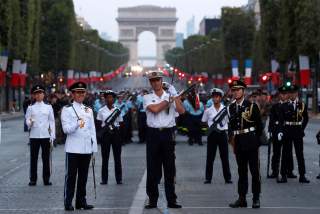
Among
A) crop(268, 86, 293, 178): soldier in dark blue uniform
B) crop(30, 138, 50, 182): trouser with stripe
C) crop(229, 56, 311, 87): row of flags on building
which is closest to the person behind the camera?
crop(30, 138, 50, 182): trouser with stripe

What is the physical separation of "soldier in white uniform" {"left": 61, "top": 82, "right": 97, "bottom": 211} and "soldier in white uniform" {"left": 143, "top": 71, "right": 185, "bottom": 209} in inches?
34.5

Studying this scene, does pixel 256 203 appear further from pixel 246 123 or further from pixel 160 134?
pixel 160 134

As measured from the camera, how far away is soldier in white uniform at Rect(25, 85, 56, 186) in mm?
19297

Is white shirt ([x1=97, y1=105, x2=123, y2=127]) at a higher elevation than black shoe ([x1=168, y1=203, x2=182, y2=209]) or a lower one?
higher

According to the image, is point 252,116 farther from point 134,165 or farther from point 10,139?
point 10,139

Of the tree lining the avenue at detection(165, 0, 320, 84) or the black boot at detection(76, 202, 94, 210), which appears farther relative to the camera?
the tree lining the avenue at detection(165, 0, 320, 84)

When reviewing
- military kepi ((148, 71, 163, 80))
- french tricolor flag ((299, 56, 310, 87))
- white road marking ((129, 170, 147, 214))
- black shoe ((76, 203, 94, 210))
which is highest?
french tricolor flag ((299, 56, 310, 87))

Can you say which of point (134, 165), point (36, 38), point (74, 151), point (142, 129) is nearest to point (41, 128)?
point (74, 151)

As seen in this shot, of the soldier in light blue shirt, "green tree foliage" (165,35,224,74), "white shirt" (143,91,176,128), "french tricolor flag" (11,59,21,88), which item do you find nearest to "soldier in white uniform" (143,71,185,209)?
"white shirt" (143,91,176,128)

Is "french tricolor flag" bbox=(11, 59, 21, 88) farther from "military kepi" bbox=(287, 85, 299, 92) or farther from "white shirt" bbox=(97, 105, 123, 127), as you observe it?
"military kepi" bbox=(287, 85, 299, 92)

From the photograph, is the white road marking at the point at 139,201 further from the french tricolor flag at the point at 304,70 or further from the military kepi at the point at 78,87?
the french tricolor flag at the point at 304,70

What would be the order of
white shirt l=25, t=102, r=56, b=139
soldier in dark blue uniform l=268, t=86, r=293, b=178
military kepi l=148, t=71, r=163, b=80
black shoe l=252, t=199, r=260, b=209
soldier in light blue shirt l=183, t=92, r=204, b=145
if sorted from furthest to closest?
soldier in light blue shirt l=183, t=92, r=204, b=145
soldier in dark blue uniform l=268, t=86, r=293, b=178
white shirt l=25, t=102, r=56, b=139
black shoe l=252, t=199, r=260, b=209
military kepi l=148, t=71, r=163, b=80

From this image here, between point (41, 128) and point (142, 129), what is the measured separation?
57.0ft

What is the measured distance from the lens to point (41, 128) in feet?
63.5
